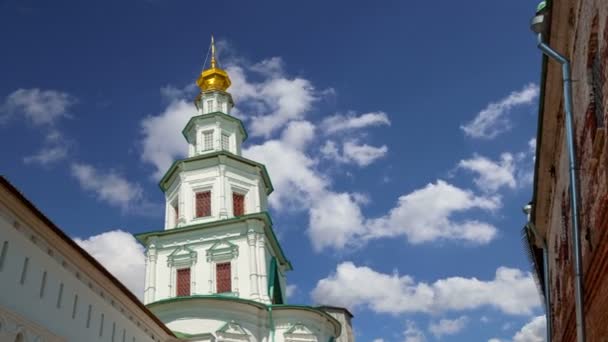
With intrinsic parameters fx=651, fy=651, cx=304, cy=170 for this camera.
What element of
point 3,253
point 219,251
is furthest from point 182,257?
point 3,253

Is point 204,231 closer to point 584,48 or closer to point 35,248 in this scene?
point 35,248

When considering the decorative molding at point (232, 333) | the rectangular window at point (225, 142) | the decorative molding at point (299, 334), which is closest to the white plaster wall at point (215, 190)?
the rectangular window at point (225, 142)

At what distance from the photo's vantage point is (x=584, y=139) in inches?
347

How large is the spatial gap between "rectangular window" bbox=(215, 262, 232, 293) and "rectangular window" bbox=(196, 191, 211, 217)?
3377mm

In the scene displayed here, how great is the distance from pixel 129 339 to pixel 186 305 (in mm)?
8358

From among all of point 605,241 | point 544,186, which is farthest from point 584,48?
point 544,186

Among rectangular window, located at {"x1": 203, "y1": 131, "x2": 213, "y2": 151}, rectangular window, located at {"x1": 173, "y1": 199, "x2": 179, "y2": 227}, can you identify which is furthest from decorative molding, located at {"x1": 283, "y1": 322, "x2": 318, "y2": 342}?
rectangular window, located at {"x1": 203, "y1": 131, "x2": 213, "y2": 151}

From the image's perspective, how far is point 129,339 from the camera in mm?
20938

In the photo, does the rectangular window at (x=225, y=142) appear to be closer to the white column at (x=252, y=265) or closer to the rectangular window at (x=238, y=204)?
the rectangular window at (x=238, y=204)

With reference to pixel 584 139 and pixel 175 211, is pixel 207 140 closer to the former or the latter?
pixel 175 211

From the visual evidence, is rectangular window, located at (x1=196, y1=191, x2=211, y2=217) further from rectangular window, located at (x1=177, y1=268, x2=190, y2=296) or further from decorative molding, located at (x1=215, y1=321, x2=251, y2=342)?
decorative molding, located at (x1=215, y1=321, x2=251, y2=342)

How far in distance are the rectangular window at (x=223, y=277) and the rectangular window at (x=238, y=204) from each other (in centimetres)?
352

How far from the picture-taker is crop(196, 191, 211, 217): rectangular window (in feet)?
115

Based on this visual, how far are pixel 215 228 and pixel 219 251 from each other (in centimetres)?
125
